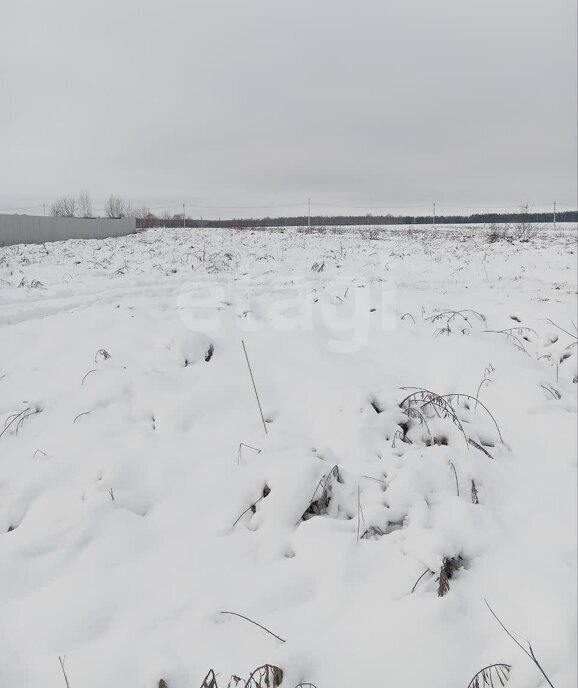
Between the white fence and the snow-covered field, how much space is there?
16.5 meters

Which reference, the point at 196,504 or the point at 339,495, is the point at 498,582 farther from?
the point at 196,504

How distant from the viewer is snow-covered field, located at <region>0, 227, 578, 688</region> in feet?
5.06

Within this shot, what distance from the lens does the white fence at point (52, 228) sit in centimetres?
1767

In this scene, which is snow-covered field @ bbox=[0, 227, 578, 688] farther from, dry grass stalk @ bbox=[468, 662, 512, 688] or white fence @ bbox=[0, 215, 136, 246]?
white fence @ bbox=[0, 215, 136, 246]

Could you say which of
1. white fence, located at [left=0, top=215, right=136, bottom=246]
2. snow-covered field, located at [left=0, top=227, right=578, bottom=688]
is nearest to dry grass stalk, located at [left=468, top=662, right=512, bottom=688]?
snow-covered field, located at [left=0, top=227, right=578, bottom=688]

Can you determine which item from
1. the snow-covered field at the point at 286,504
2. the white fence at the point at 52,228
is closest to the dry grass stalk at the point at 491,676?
the snow-covered field at the point at 286,504

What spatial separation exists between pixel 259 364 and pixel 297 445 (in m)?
1.16

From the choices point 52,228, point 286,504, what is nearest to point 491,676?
point 286,504

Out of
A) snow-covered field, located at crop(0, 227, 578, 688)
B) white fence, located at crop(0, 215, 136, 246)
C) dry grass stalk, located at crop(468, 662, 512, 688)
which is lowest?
dry grass stalk, located at crop(468, 662, 512, 688)

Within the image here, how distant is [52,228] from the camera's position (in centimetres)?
1992

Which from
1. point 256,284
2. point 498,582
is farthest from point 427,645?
point 256,284

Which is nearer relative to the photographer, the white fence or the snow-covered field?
the snow-covered field

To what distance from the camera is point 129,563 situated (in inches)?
73.9

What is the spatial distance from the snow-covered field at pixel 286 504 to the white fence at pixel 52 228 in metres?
16.5
